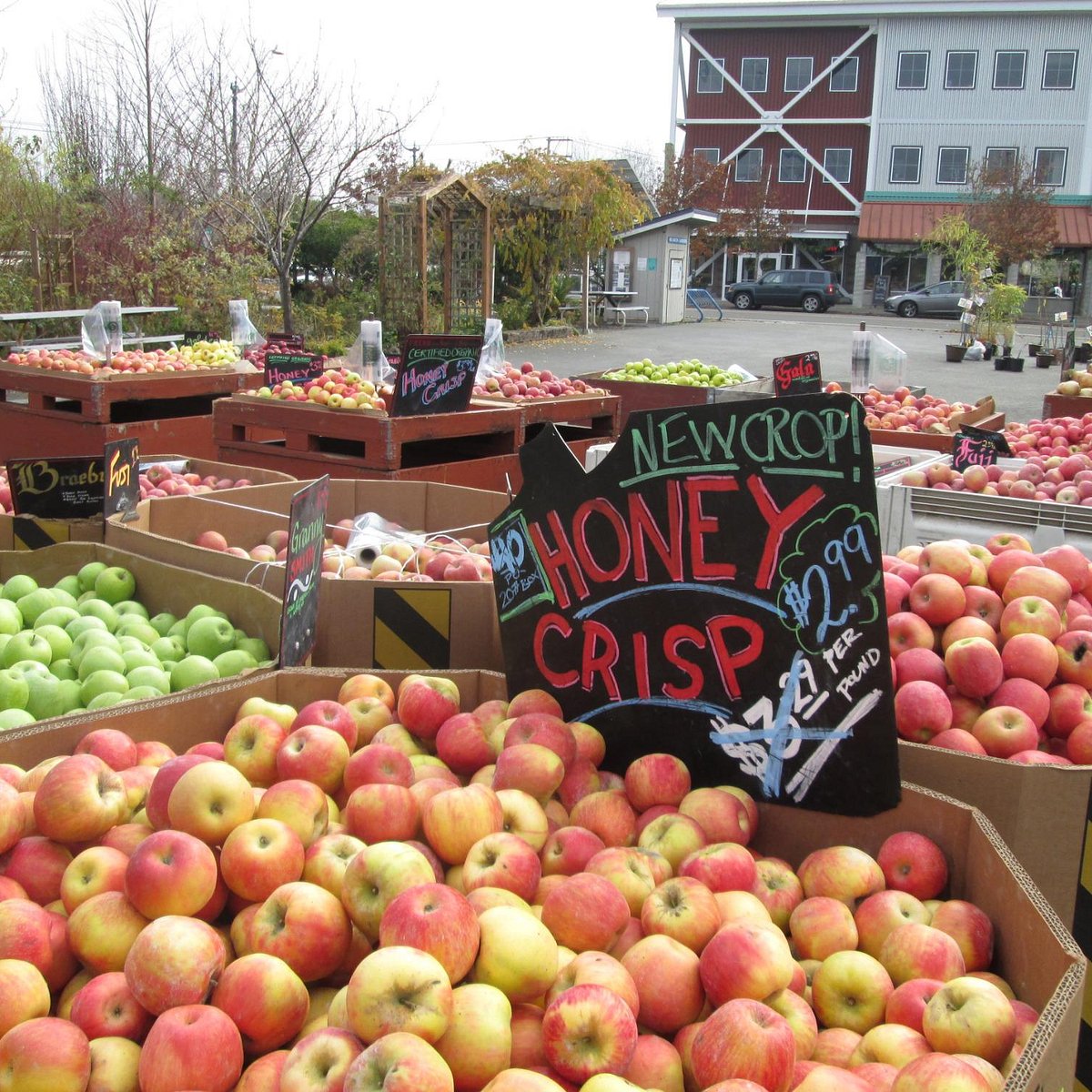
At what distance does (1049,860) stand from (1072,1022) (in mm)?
529

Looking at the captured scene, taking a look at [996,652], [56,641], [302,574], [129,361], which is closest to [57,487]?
[56,641]

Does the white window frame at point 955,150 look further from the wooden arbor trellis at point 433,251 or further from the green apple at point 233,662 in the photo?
the green apple at point 233,662

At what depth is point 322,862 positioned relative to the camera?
1682 millimetres

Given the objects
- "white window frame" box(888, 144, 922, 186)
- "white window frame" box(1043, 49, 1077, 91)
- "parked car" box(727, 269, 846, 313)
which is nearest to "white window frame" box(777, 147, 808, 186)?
"white window frame" box(888, 144, 922, 186)

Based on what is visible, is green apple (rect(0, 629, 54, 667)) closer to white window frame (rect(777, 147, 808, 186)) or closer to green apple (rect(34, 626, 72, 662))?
green apple (rect(34, 626, 72, 662))

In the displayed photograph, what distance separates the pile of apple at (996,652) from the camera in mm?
2115

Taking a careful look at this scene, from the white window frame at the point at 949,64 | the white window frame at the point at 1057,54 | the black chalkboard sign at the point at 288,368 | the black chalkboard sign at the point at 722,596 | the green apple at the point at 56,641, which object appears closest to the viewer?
the black chalkboard sign at the point at 722,596

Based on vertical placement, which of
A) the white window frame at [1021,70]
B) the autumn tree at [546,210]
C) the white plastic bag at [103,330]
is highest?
the white window frame at [1021,70]

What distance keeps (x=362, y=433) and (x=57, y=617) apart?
112 inches

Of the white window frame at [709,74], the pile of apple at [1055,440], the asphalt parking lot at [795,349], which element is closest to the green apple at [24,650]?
the pile of apple at [1055,440]

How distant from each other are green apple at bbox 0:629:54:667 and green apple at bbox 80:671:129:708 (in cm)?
23

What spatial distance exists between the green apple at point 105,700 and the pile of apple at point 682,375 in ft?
21.8

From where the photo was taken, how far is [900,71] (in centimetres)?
3941

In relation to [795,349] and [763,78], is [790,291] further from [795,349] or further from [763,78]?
[795,349]
